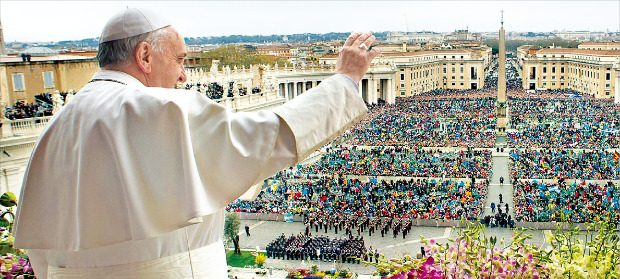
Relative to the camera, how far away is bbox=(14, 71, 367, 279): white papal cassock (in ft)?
4.63

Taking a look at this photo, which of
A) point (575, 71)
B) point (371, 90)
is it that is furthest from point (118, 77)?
point (575, 71)

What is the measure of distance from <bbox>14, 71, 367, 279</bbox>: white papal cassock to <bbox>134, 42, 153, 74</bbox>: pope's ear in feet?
0.29

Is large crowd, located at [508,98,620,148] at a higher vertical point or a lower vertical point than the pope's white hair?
lower

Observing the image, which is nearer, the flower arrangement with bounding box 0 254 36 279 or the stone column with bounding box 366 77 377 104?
the flower arrangement with bounding box 0 254 36 279

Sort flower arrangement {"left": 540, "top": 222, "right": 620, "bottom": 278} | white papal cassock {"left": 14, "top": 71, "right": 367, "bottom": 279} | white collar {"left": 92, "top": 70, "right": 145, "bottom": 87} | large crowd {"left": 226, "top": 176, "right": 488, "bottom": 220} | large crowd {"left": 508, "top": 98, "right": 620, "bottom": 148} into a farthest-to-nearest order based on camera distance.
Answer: large crowd {"left": 508, "top": 98, "right": 620, "bottom": 148}, large crowd {"left": 226, "top": 176, "right": 488, "bottom": 220}, flower arrangement {"left": 540, "top": 222, "right": 620, "bottom": 278}, white collar {"left": 92, "top": 70, "right": 145, "bottom": 87}, white papal cassock {"left": 14, "top": 71, "right": 367, "bottom": 279}

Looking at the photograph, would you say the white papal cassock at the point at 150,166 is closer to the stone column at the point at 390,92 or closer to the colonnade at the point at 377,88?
the colonnade at the point at 377,88

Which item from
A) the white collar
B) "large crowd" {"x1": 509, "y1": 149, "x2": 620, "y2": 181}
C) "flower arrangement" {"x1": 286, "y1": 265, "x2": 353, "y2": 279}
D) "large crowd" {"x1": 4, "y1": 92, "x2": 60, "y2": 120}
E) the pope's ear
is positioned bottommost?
"large crowd" {"x1": 509, "y1": 149, "x2": 620, "y2": 181}

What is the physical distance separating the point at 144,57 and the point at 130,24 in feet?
0.30

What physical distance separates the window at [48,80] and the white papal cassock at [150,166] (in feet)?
54.7

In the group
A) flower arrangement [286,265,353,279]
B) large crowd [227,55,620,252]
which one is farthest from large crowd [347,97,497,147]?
flower arrangement [286,265,353,279]

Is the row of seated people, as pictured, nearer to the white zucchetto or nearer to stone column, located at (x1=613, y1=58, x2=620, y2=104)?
the white zucchetto

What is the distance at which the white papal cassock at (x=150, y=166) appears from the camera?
1411mm

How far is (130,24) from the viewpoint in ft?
5.47

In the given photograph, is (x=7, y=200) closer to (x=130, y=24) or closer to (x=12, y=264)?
(x=12, y=264)
